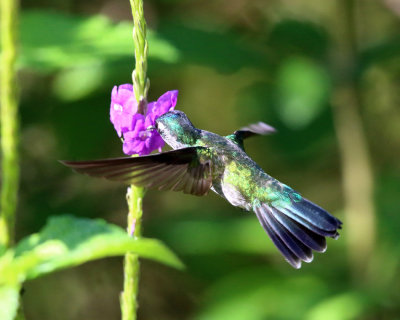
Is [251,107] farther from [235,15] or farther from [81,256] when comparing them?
[81,256]

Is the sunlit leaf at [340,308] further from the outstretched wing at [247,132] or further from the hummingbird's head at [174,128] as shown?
the hummingbird's head at [174,128]

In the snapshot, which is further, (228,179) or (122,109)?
(228,179)

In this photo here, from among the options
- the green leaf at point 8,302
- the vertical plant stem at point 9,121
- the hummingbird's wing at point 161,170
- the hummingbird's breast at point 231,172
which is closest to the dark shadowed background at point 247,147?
the vertical plant stem at point 9,121

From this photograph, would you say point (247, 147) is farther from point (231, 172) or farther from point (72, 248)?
point (72, 248)

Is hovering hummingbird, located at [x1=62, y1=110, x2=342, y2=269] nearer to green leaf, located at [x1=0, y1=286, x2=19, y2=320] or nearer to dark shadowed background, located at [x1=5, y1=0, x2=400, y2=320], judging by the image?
green leaf, located at [x1=0, y1=286, x2=19, y2=320]

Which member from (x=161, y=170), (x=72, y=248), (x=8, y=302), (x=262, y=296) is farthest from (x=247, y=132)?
(x=262, y=296)

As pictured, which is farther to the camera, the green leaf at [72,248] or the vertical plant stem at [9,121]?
the vertical plant stem at [9,121]
